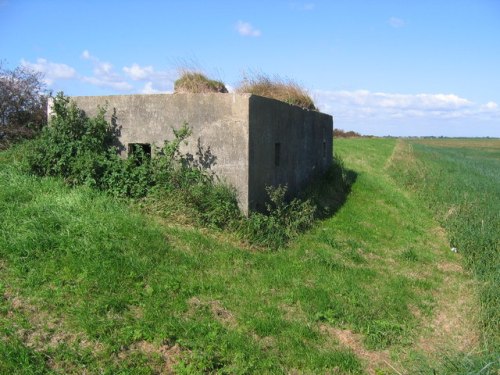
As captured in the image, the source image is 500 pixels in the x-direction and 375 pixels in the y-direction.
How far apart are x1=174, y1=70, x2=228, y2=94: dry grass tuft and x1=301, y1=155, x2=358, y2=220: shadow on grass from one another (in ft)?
9.39

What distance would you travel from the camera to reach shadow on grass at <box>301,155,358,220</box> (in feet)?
32.4

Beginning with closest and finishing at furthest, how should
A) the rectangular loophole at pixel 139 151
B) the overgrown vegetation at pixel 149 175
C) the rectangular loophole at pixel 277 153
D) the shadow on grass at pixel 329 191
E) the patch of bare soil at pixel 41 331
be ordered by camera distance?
1. the patch of bare soil at pixel 41 331
2. the overgrown vegetation at pixel 149 175
3. the rectangular loophole at pixel 139 151
4. the rectangular loophole at pixel 277 153
5. the shadow on grass at pixel 329 191

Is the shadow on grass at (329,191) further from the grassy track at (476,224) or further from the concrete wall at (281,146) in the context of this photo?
the grassy track at (476,224)

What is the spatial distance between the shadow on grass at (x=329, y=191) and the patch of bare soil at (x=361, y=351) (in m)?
4.54

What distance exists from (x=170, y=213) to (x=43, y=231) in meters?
1.73

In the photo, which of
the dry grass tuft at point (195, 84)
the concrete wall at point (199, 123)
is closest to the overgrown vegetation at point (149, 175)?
the concrete wall at point (199, 123)

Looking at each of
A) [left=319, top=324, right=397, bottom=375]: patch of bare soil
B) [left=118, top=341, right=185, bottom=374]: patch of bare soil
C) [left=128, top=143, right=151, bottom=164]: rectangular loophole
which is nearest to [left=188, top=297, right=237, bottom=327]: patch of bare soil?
[left=118, top=341, right=185, bottom=374]: patch of bare soil

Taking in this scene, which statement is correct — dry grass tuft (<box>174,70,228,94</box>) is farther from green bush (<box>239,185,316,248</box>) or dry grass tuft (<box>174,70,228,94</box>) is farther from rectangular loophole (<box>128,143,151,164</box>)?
green bush (<box>239,185,316,248</box>)

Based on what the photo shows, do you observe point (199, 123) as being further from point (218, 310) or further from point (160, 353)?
point (160, 353)

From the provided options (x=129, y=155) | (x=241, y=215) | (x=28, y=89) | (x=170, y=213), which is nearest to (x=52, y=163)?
(x=129, y=155)

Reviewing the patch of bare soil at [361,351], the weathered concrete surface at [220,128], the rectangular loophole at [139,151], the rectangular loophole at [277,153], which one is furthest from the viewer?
the rectangular loophole at [277,153]

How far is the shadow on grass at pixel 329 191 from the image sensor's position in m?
9.88

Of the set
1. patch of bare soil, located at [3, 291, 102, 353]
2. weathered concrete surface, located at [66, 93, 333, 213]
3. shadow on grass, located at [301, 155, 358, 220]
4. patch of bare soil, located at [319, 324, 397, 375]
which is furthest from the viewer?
shadow on grass, located at [301, 155, 358, 220]

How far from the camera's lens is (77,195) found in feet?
21.1
